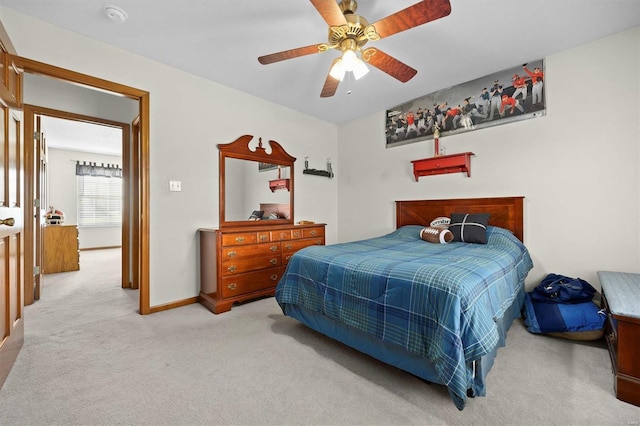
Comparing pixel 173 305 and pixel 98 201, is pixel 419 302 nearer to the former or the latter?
pixel 173 305

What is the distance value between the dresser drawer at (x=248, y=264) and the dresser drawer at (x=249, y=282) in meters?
0.05

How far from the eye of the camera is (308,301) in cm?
226

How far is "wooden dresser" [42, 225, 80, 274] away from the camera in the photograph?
185 inches

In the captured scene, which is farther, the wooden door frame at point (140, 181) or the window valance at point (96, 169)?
the window valance at point (96, 169)

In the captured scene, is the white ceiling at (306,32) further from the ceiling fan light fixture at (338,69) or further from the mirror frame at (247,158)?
the mirror frame at (247,158)

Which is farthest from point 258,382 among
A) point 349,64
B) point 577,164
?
point 577,164

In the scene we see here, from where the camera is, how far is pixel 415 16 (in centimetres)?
167

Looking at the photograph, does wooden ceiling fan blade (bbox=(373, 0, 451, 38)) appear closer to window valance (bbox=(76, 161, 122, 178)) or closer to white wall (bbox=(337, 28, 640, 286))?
white wall (bbox=(337, 28, 640, 286))

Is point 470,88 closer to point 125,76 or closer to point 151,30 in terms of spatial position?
point 151,30

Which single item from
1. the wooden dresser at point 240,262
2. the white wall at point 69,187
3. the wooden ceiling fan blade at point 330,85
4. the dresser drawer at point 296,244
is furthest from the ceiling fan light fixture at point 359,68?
the white wall at point 69,187

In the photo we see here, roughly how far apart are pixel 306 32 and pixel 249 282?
2572 mm

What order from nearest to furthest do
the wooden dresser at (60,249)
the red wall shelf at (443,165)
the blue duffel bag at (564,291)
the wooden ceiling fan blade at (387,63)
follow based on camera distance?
the wooden ceiling fan blade at (387,63) → the blue duffel bag at (564,291) → the red wall shelf at (443,165) → the wooden dresser at (60,249)

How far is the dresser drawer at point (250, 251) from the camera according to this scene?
9.87ft

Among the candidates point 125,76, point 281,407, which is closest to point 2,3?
point 125,76
